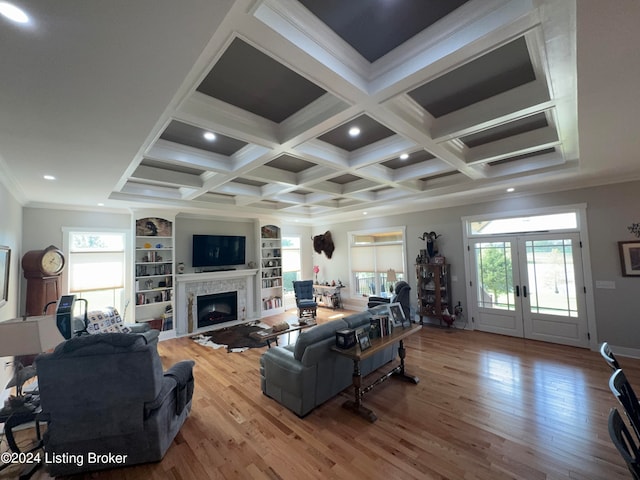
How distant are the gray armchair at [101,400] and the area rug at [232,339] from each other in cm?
250

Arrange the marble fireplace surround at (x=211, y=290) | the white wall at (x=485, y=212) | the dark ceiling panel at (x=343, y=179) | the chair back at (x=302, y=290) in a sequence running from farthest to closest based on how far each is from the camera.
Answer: the chair back at (x=302, y=290), the marble fireplace surround at (x=211, y=290), the dark ceiling panel at (x=343, y=179), the white wall at (x=485, y=212)

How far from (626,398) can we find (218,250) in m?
6.73

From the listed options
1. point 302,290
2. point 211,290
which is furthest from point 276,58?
point 302,290

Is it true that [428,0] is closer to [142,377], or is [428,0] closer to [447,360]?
[142,377]

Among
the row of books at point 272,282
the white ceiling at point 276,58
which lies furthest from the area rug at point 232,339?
the white ceiling at point 276,58

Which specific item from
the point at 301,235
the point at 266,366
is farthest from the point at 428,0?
the point at 301,235

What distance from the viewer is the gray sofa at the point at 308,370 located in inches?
112

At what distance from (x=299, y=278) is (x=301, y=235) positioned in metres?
1.40

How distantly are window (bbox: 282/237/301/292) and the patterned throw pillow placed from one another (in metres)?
4.51

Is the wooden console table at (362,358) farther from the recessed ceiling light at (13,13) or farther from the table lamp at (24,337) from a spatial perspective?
the recessed ceiling light at (13,13)

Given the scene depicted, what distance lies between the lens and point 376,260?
297 inches

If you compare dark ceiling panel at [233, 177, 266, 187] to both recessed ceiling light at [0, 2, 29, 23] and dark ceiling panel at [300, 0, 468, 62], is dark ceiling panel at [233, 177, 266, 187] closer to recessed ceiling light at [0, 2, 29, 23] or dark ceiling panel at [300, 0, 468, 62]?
dark ceiling panel at [300, 0, 468, 62]

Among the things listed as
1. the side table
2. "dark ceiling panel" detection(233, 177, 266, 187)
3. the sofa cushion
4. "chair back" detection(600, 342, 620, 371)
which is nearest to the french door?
"chair back" detection(600, 342, 620, 371)

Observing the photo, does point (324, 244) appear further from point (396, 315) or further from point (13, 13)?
point (13, 13)
